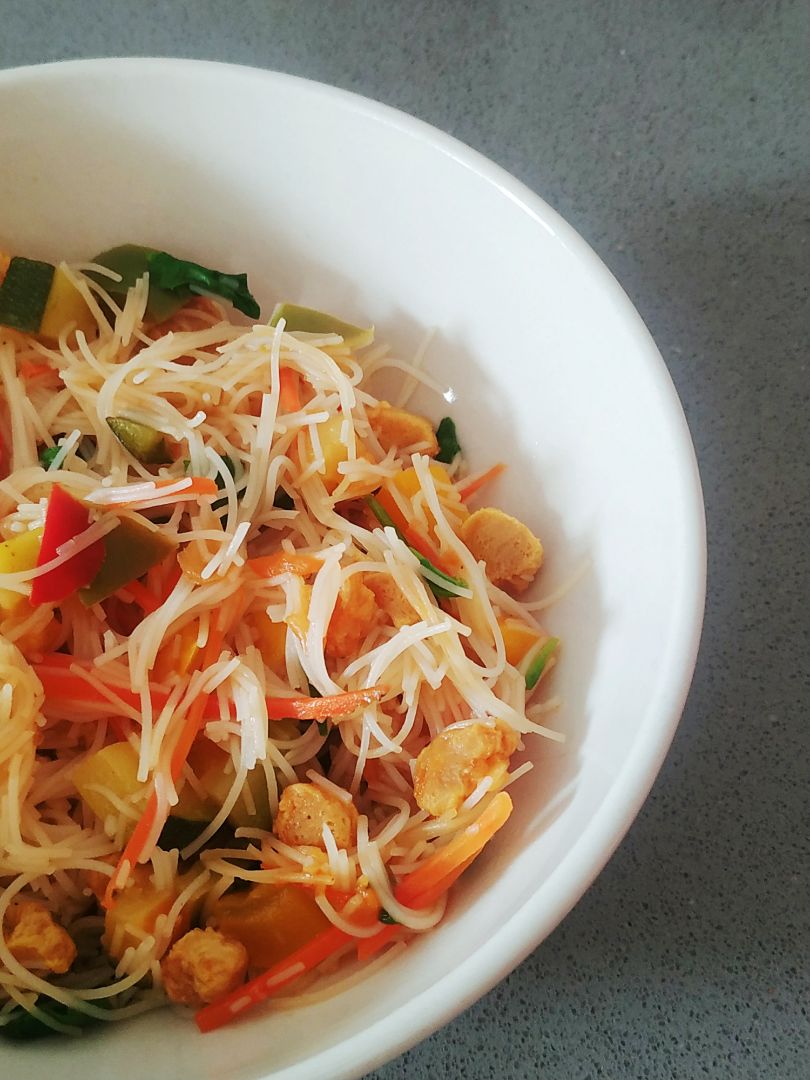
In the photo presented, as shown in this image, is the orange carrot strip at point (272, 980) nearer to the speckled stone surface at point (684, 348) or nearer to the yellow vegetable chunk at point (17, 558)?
the speckled stone surface at point (684, 348)

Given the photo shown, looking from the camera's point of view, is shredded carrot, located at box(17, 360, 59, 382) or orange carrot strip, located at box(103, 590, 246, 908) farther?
shredded carrot, located at box(17, 360, 59, 382)

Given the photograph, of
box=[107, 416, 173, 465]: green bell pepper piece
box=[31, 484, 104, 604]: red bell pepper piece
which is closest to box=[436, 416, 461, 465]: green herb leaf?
box=[107, 416, 173, 465]: green bell pepper piece

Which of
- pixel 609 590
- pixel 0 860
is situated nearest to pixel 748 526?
pixel 609 590


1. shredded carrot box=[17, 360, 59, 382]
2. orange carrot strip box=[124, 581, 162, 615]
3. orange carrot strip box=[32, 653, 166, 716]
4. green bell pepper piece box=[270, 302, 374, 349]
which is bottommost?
orange carrot strip box=[32, 653, 166, 716]

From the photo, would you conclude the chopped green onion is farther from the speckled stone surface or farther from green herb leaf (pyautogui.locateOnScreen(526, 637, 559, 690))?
green herb leaf (pyautogui.locateOnScreen(526, 637, 559, 690))

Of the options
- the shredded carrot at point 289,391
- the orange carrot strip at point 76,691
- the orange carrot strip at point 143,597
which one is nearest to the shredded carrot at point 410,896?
the orange carrot strip at point 76,691

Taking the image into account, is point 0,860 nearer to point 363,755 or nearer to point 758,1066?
point 363,755

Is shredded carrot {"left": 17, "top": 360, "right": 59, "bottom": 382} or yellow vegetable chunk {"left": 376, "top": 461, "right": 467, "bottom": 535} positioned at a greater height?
yellow vegetable chunk {"left": 376, "top": 461, "right": 467, "bottom": 535}
